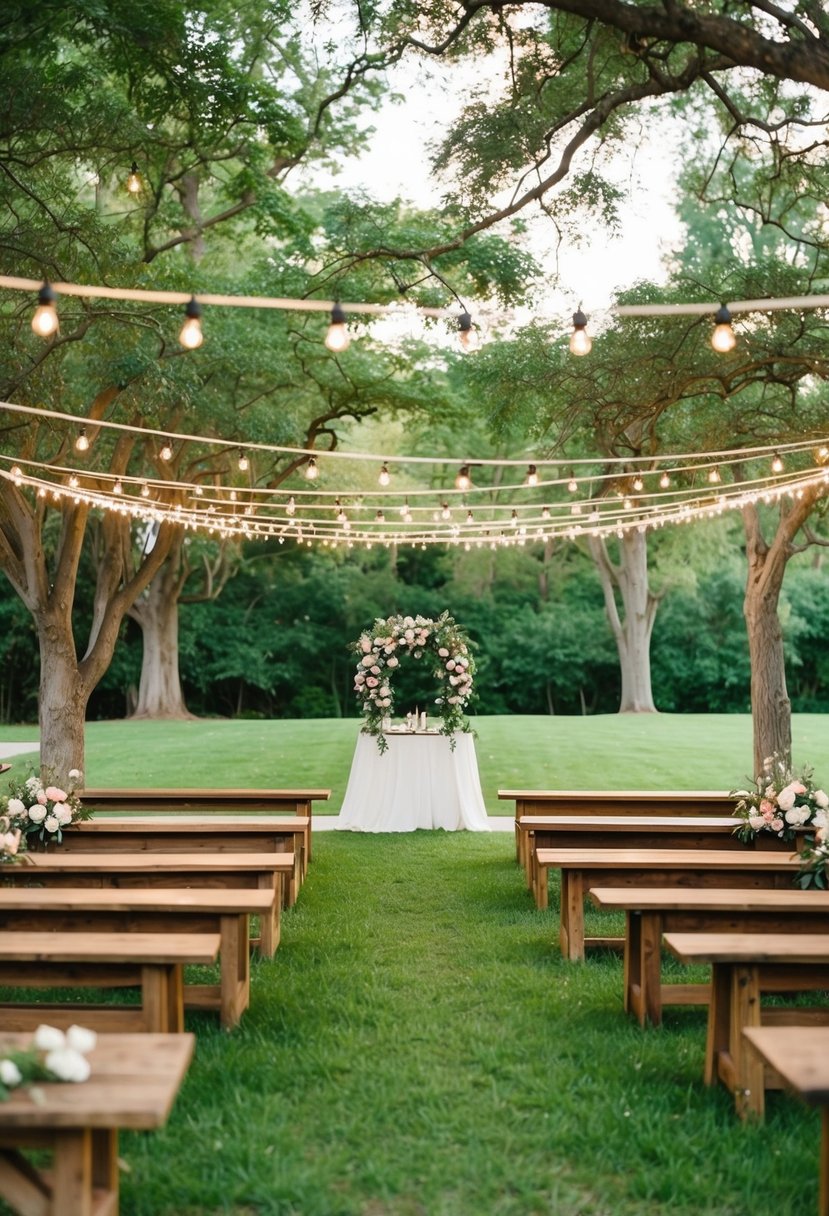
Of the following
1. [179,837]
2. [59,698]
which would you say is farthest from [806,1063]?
[59,698]

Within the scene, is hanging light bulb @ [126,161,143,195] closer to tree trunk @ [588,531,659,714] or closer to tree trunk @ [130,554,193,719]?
tree trunk @ [130,554,193,719]

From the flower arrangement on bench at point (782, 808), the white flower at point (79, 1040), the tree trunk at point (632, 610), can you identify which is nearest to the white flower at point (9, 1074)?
the white flower at point (79, 1040)

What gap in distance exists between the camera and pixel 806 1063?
10.5 feet

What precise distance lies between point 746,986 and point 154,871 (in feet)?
10.0

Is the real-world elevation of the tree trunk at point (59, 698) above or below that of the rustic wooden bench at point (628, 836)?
above

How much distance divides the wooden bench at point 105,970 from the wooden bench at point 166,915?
297 mm

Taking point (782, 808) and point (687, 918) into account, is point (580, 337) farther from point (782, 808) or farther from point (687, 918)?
point (782, 808)

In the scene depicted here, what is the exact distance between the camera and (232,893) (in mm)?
5340

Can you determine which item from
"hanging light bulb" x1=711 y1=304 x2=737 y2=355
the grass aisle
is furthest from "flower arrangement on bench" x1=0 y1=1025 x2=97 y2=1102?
"hanging light bulb" x1=711 y1=304 x2=737 y2=355

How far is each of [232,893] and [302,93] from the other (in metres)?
9.63

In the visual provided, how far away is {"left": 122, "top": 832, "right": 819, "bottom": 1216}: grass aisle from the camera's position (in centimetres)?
354

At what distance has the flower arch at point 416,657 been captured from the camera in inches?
468

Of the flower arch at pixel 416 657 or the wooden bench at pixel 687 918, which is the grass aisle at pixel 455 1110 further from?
the flower arch at pixel 416 657

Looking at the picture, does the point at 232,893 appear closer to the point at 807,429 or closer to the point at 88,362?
the point at 88,362
